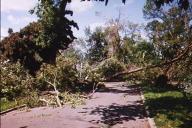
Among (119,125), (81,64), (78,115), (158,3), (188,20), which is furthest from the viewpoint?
(188,20)

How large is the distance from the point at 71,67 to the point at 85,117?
7099 mm

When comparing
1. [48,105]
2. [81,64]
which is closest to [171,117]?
[48,105]

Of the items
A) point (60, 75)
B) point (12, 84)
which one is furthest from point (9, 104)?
point (60, 75)

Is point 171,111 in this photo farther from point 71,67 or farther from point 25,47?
point 25,47

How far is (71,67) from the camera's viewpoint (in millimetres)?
21156

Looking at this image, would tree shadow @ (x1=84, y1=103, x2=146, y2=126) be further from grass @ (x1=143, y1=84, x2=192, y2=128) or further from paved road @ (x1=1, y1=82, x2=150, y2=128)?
grass @ (x1=143, y1=84, x2=192, y2=128)

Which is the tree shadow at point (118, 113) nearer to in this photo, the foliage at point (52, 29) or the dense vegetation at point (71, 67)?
the dense vegetation at point (71, 67)

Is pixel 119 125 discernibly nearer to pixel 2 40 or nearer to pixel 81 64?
pixel 81 64

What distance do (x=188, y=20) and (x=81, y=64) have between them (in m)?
26.9

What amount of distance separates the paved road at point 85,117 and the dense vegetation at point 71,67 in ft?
2.53

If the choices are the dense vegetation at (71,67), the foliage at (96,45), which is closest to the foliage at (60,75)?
the dense vegetation at (71,67)

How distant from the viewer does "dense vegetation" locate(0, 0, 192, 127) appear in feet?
47.5

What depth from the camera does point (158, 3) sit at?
966cm

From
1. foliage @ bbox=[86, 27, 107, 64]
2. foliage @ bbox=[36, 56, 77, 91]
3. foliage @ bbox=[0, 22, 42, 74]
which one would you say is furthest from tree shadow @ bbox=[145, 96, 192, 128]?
foliage @ bbox=[86, 27, 107, 64]
